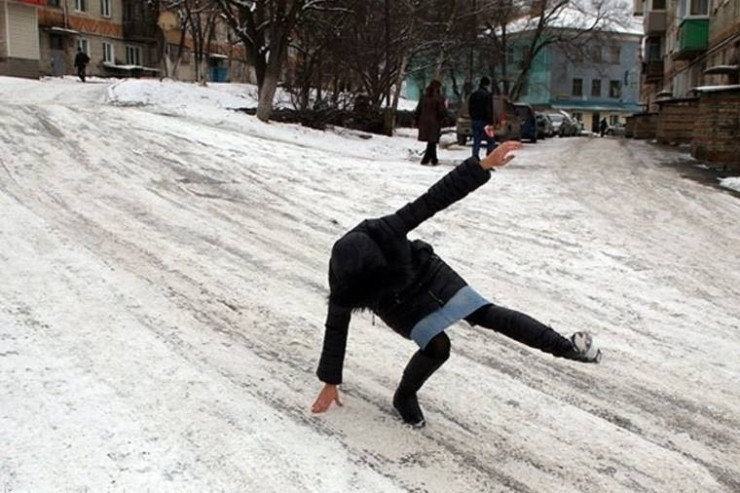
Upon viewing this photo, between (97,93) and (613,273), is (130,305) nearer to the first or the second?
(613,273)

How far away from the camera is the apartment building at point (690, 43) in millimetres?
25688

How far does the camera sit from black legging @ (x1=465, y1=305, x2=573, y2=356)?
3646 millimetres

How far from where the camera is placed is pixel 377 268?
11.5 feet

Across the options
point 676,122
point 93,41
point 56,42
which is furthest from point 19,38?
point 676,122

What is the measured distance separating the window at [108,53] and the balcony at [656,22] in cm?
3242

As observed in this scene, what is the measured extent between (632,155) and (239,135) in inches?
414

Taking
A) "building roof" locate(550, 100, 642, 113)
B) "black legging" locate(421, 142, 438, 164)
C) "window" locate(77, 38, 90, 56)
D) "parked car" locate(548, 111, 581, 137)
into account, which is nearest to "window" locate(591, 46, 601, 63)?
"parked car" locate(548, 111, 581, 137)

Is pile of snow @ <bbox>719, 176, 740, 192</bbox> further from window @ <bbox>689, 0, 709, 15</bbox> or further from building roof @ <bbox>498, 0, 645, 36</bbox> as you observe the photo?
building roof @ <bbox>498, 0, 645, 36</bbox>

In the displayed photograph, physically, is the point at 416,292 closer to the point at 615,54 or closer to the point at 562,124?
the point at 562,124

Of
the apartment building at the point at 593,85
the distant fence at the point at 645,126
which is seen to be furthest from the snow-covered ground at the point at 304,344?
the apartment building at the point at 593,85

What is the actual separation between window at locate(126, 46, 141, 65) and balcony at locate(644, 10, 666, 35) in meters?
32.0

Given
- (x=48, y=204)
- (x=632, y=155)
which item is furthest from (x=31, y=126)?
(x=632, y=155)

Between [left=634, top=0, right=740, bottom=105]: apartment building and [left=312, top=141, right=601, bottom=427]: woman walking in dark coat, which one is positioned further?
[left=634, top=0, right=740, bottom=105]: apartment building

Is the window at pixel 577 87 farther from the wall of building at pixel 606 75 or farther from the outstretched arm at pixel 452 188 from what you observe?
the outstretched arm at pixel 452 188
